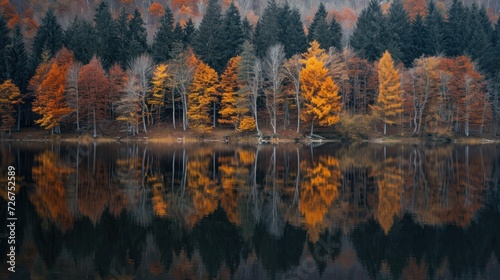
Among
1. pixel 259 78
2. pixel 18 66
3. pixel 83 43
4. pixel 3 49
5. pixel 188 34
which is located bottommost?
pixel 259 78

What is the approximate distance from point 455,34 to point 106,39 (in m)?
53.3

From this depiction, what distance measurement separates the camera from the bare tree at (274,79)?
64.6 metres

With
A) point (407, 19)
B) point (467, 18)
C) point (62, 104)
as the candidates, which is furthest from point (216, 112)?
point (467, 18)

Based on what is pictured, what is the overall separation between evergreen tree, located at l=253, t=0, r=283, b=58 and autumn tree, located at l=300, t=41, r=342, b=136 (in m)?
11.9

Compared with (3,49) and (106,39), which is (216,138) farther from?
(3,49)

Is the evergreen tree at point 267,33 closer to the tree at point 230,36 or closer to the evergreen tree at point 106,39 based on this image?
the tree at point 230,36

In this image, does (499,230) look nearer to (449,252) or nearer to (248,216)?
(449,252)

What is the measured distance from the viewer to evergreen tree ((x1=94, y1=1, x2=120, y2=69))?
76.1 m

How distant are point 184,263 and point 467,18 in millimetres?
80289

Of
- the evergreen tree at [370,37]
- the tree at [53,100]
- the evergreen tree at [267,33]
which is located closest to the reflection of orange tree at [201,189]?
the tree at [53,100]

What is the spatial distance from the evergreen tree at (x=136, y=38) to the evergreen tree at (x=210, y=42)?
7.89m

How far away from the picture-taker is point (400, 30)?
259ft

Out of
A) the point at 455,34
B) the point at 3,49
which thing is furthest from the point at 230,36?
the point at 455,34

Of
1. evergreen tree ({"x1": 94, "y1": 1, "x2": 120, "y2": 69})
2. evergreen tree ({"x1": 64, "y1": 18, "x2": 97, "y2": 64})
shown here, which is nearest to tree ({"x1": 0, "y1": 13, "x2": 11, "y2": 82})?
evergreen tree ({"x1": 64, "y1": 18, "x2": 97, "y2": 64})
